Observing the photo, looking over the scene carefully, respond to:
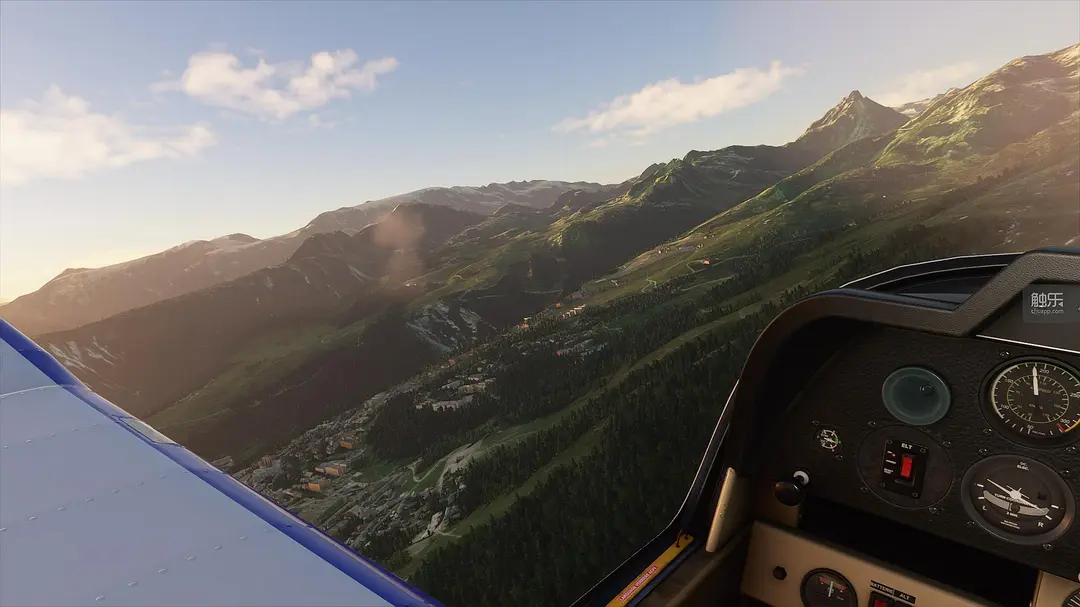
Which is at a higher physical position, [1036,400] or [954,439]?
[1036,400]

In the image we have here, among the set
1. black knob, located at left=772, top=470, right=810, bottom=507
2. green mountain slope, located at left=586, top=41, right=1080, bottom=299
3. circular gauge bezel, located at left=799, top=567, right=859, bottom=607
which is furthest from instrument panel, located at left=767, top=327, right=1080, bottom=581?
green mountain slope, located at left=586, top=41, right=1080, bottom=299

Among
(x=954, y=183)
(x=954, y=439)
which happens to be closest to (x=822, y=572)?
(x=954, y=439)

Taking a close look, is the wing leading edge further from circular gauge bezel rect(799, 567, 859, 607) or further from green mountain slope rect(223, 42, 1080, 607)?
green mountain slope rect(223, 42, 1080, 607)

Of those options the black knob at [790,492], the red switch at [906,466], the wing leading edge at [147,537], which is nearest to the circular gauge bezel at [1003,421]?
the red switch at [906,466]

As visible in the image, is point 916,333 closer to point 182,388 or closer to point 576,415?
point 576,415

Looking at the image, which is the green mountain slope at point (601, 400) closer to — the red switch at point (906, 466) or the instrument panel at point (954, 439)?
the instrument panel at point (954, 439)

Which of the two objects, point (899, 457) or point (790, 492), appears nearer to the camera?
point (899, 457)

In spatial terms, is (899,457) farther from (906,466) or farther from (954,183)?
(954,183)

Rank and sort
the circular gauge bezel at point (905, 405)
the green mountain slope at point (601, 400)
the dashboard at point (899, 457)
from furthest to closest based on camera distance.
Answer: the green mountain slope at point (601, 400) < the circular gauge bezel at point (905, 405) < the dashboard at point (899, 457)
